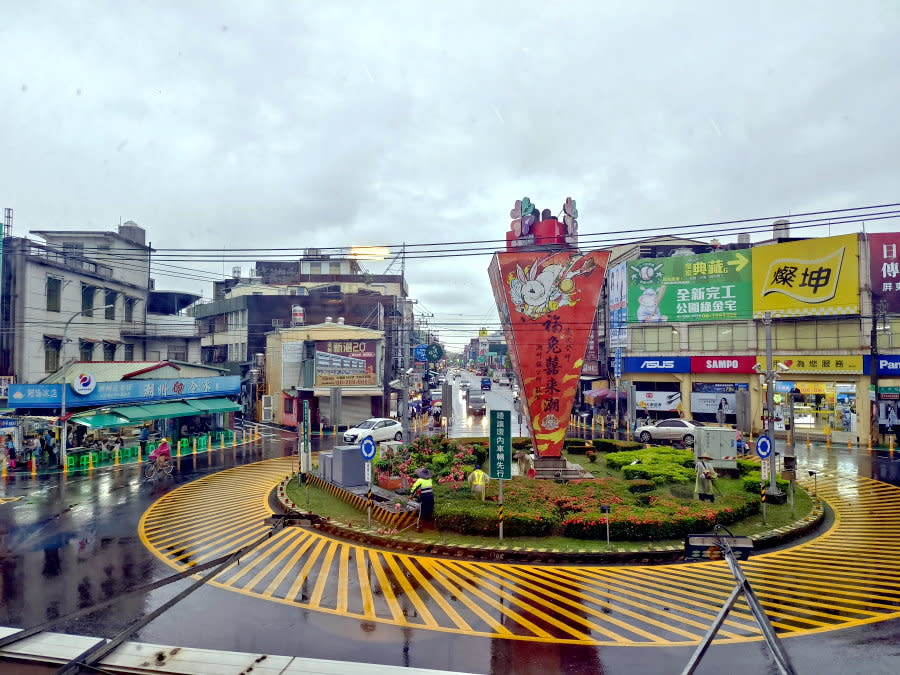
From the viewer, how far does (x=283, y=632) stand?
9477mm

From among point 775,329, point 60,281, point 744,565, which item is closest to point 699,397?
point 775,329

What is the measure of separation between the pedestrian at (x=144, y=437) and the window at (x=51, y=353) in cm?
848

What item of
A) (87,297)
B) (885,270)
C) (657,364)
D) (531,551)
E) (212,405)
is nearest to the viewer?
(531,551)

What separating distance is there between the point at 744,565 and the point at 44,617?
1499 centimetres

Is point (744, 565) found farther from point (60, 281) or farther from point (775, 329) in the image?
point (60, 281)

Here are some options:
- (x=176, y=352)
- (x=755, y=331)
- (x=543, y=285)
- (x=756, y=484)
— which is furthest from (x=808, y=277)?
(x=176, y=352)

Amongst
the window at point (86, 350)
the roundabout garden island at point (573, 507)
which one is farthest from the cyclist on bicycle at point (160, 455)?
A: the window at point (86, 350)

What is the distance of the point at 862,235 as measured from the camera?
34844 millimetres

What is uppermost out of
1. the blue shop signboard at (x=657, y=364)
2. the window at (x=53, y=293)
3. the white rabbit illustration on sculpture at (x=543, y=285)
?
the window at (x=53, y=293)

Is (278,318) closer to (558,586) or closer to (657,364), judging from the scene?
(657,364)

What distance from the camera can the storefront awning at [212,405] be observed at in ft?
112

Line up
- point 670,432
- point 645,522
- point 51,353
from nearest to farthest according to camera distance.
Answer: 1. point 645,522
2. point 670,432
3. point 51,353

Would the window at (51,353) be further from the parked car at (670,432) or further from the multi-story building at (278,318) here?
the parked car at (670,432)

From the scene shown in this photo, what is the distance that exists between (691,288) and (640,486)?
27.2 meters
